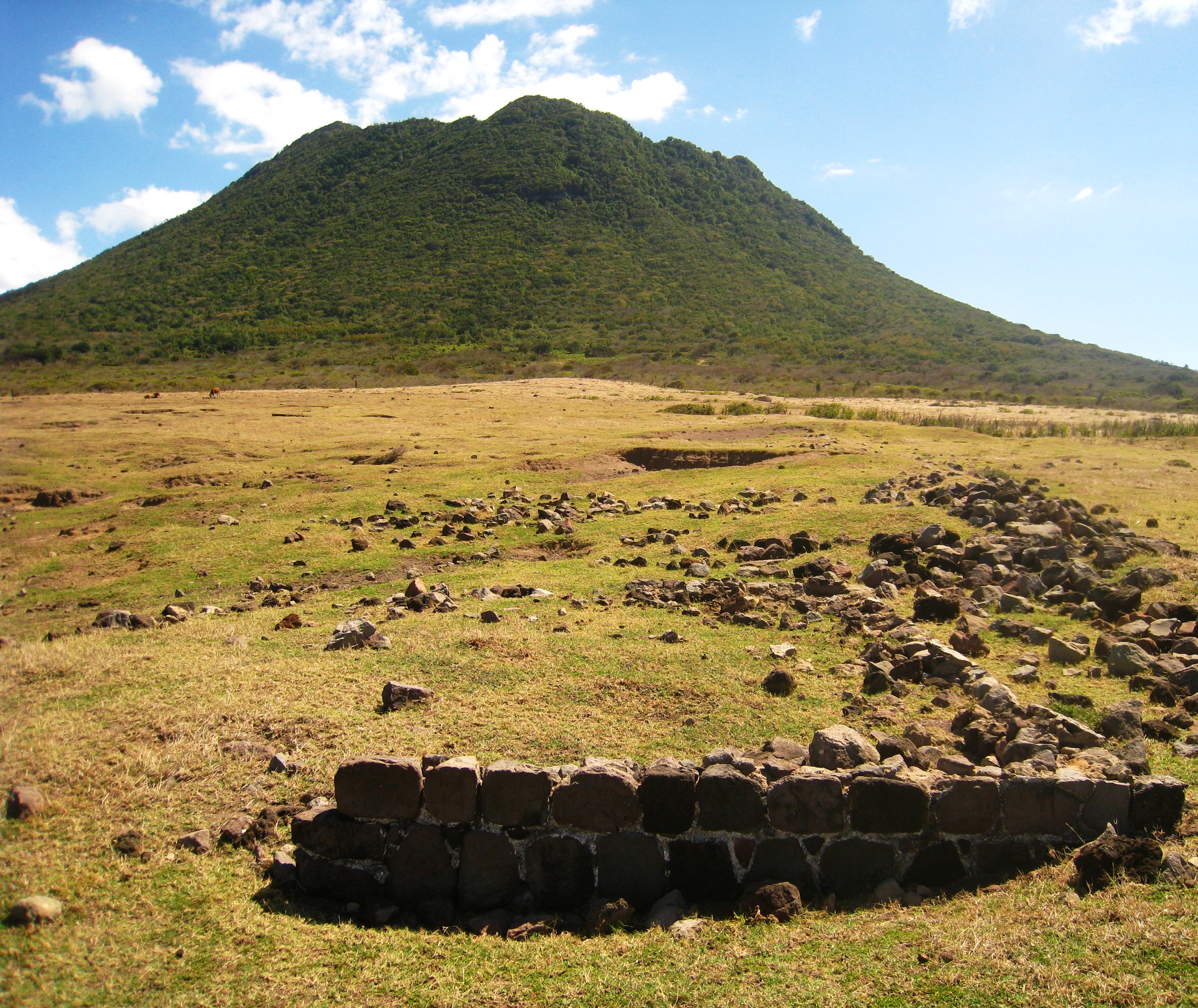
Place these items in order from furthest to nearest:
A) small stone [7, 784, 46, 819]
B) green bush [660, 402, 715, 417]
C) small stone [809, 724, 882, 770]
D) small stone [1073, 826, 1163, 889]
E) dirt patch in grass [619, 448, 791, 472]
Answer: green bush [660, 402, 715, 417]
dirt patch in grass [619, 448, 791, 472]
small stone [809, 724, 882, 770]
small stone [7, 784, 46, 819]
small stone [1073, 826, 1163, 889]

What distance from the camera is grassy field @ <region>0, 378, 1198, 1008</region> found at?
4.13 m

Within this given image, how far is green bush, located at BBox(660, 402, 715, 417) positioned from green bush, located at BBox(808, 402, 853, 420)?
4.57 m

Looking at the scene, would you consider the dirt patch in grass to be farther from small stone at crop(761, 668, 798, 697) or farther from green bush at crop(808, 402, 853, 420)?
small stone at crop(761, 668, 798, 697)

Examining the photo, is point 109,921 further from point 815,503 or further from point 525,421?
point 525,421

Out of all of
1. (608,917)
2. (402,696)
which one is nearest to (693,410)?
(402,696)

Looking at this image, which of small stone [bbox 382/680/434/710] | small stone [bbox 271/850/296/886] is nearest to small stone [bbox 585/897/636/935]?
small stone [bbox 271/850/296/886]

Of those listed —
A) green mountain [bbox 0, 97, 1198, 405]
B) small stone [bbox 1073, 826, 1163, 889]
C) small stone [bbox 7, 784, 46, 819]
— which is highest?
green mountain [bbox 0, 97, 1198, 405]

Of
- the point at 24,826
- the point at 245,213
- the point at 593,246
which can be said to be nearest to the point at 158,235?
the point at 245,213

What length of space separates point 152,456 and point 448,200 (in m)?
88.9

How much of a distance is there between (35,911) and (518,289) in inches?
3364

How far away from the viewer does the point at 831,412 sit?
36656 millimetres

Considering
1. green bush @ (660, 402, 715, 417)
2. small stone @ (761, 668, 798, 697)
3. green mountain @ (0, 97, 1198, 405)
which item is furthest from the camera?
green mountain @ (0, 97, 1198, 405)

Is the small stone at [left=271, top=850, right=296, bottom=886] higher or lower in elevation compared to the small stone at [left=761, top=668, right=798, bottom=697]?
lower

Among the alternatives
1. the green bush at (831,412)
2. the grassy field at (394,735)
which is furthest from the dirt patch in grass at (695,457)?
the green bush at (831,412)
